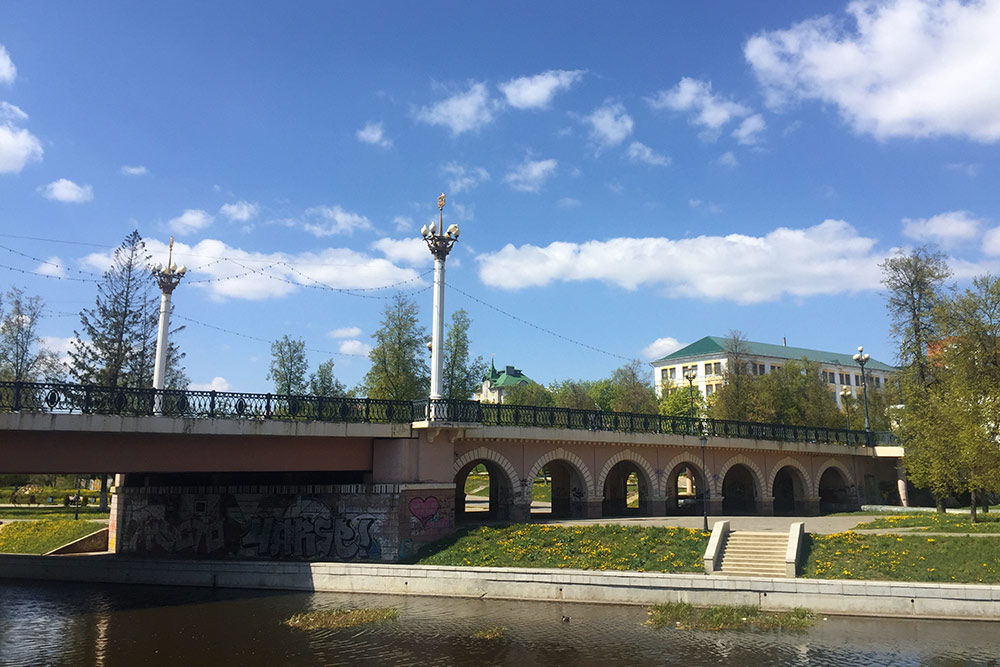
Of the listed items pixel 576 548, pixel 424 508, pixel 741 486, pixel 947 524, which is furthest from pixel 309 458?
pixel 741 486

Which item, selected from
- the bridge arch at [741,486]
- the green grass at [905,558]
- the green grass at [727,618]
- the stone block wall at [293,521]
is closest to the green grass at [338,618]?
the stone block wall at [293,521]

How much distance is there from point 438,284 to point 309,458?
26.0ft

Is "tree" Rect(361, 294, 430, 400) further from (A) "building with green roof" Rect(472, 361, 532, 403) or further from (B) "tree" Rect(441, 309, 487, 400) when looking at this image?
(A) "building with green roof" Rect(472, 361, 532, 403)

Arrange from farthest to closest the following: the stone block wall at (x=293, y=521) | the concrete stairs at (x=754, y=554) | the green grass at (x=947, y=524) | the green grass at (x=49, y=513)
A: the green grass at (x=49, y=513)
the green grass at (x=947, y=524)
the stone block wall at (x=293, y=521)
the concrete stairs at (x=754, y=554)

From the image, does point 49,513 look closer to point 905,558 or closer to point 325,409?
point 325,409

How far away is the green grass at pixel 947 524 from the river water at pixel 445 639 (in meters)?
9.17

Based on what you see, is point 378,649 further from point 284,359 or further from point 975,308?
point 284,359

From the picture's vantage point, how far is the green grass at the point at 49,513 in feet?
131

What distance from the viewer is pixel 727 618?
18.5 m

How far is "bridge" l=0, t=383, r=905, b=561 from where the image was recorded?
829 inches

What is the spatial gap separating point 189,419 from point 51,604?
24.5ft

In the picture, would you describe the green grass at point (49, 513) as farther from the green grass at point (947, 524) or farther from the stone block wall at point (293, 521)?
the green grass at point (947, 524)

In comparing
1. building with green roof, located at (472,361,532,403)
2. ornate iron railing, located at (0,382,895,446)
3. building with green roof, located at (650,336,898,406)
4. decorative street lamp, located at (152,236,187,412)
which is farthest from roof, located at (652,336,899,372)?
decorative street lamp, located at (152,236,187,412)

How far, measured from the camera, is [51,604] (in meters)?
22.6
